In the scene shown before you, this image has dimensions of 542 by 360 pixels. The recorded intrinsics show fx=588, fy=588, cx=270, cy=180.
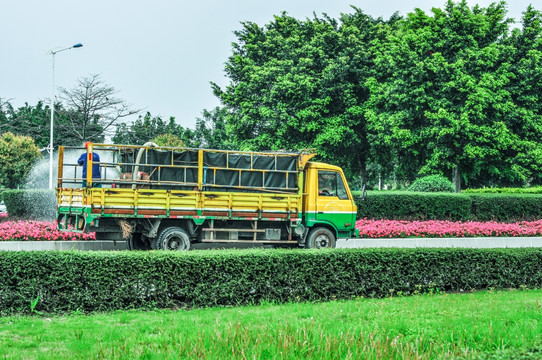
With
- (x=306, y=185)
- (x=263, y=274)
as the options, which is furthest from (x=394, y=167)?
(x=263, y=274)

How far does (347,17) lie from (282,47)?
5481 mm

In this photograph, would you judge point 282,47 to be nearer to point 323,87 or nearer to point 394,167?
point 323,87

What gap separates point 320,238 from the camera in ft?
51.3

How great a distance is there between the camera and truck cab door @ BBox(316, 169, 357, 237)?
51.0 feet

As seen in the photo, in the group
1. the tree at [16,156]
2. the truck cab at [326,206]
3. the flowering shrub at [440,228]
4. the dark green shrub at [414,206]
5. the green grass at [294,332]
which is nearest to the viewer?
the green grass at [294,332]

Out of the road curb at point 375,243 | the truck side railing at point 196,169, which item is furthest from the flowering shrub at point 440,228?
the truck side railing at point 196,169

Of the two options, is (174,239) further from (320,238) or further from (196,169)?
(320,238)

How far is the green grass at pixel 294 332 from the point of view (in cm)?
509

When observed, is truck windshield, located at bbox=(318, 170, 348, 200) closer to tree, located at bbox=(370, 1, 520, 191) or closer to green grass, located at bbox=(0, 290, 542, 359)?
green grass, located at bbox=(0, 290, 542, 359)

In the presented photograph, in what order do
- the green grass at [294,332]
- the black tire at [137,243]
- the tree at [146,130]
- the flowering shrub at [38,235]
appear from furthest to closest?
the tree at [146,130] → the flowering shrub at [38,235] → the black tire at [137,243] → the green grass at [294,332]

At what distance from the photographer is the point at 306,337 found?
17.5 feet

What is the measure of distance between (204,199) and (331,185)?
358 cm

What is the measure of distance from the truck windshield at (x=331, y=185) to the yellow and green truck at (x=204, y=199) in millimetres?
27

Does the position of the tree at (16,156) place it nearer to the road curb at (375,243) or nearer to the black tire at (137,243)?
the road curb at (375,243)
